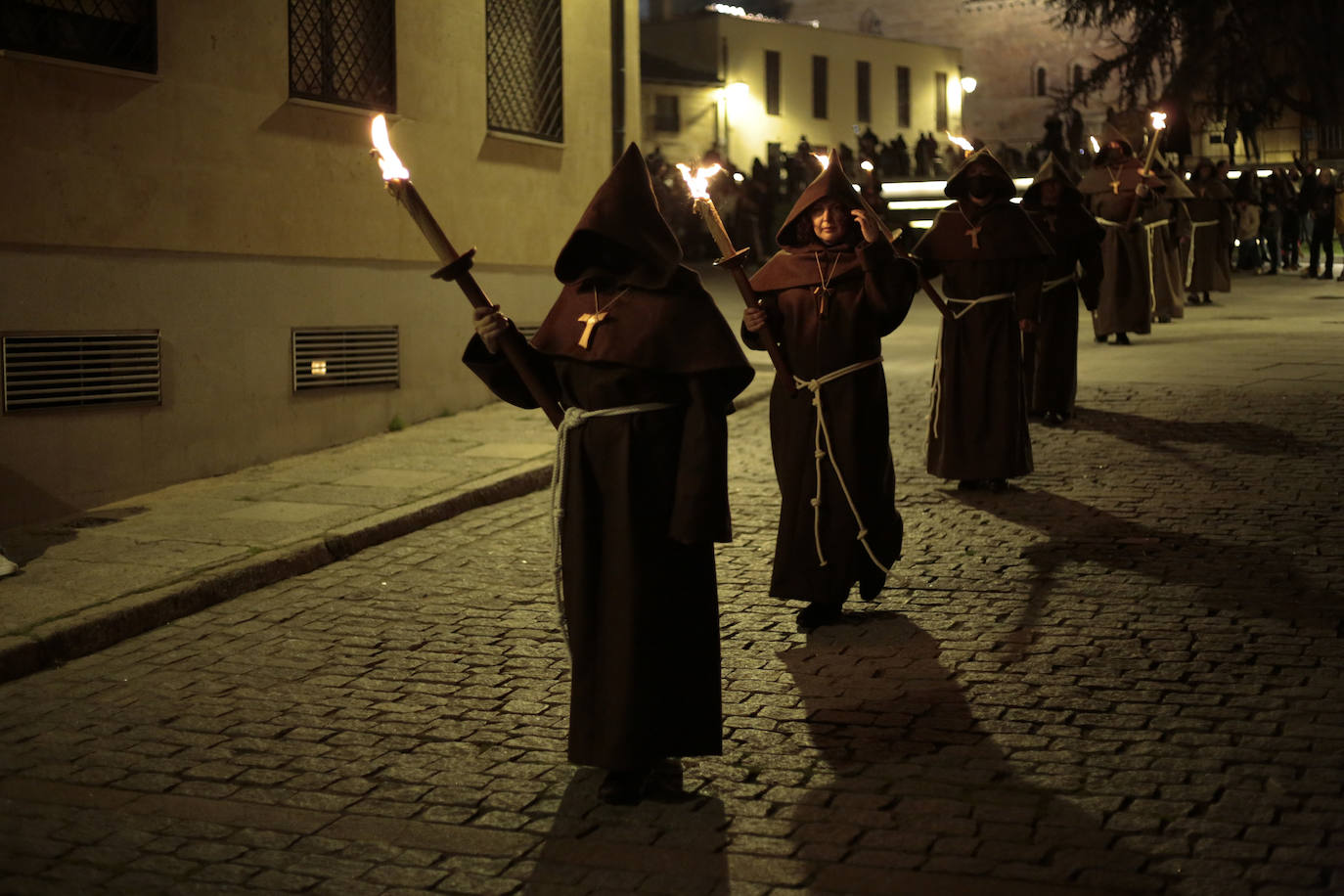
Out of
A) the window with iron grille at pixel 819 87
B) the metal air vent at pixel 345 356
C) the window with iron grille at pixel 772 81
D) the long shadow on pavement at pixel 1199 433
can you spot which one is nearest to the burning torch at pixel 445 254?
the metal air vent at pixel 345 356

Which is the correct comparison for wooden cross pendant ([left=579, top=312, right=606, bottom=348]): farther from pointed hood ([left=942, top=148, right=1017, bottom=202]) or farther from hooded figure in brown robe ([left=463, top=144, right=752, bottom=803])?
pointed hood ([left=942, top=148, right=1017, bottom=202])

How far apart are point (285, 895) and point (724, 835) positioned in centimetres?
126

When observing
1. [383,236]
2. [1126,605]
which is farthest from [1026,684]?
[383,236]

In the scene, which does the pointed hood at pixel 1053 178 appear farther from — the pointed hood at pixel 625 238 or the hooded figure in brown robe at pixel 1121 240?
the pointed hood at pixel 625 238

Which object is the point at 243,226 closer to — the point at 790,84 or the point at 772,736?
the point at 772,736

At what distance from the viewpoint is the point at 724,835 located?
4977mm

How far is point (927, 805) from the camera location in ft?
16.9

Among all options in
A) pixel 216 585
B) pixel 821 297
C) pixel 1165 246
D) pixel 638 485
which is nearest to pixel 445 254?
pixel 638 485

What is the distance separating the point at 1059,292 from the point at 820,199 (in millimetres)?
6432

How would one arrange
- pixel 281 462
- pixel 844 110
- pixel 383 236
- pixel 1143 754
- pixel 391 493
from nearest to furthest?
pixel 1143 754, pixel 391 493, pixel 281 462, pixel 383 236, pixel 844 110

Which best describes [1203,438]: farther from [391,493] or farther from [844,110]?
[844,110]

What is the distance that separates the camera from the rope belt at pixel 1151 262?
19297 mm

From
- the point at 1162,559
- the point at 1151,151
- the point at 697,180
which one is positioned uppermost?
the point at 1151,151

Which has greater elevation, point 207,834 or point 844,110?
point 844,110
